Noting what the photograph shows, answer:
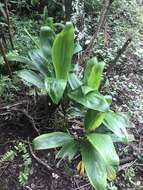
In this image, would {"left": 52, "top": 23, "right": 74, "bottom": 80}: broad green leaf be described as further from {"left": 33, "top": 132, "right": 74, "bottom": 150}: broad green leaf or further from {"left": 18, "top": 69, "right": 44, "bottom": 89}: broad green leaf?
{"left": 33, "top": 132, "right": 74, "bottom": 150}: broad green leaf

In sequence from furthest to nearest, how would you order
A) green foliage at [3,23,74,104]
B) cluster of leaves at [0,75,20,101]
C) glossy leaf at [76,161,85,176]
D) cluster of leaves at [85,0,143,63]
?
cluster of leaves at [85,0,143,63] < cluster of leaves at [0,75,20,101] < glossy leaf at [76,161,85,176] < green foliage at [3,23,74,104]

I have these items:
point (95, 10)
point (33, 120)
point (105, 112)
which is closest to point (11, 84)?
point (33, 120)

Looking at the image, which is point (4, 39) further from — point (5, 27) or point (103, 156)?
point (103, 156)

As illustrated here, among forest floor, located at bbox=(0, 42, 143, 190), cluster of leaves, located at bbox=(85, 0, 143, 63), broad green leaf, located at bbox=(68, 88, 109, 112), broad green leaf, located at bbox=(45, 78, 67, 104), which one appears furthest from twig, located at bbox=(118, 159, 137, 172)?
cluster of leaves, located at bbox=(85, 0, 143, 63)

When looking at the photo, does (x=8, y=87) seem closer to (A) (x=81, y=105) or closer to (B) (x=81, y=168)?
(A) (x=81, y=105)

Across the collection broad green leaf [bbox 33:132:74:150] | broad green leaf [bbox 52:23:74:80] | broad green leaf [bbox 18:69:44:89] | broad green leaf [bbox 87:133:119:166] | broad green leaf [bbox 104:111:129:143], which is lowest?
broad green leaf [bbox 33:132:74:150]

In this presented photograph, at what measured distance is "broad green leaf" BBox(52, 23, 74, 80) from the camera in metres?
2.46

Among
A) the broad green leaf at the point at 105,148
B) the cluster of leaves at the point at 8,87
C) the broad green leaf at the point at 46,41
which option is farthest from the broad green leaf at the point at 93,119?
the cluster of leaves at the point at 8,87

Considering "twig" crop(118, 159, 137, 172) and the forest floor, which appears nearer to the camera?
the forest floor

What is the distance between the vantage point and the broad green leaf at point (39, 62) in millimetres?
Answer: 2686

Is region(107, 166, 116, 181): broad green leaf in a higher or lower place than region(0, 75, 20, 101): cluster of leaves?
lower

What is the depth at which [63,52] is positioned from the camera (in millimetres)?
2545

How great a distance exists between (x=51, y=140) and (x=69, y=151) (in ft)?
0.49

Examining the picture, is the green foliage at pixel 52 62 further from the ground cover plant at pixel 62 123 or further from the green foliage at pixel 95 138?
the green foliage at pixel 95 138
